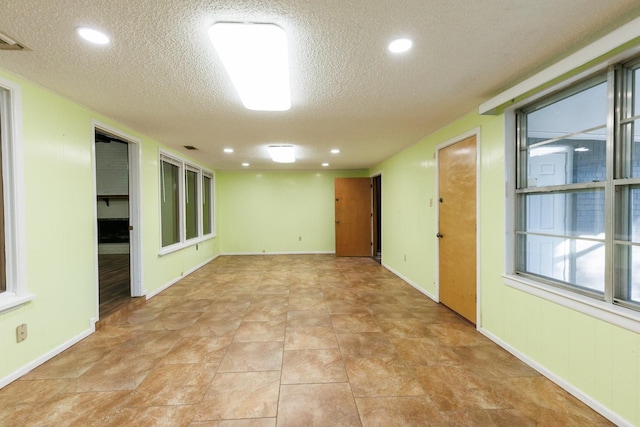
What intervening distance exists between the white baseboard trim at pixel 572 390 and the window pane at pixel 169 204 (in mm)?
4762

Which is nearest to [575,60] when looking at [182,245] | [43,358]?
[43,358]

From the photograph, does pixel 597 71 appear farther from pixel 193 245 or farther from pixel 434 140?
pixel 193 245

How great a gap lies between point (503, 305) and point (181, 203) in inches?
196

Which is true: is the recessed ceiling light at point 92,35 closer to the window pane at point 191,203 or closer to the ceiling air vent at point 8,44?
the ceiling air vent at point 8,44

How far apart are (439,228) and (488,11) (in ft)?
8.42

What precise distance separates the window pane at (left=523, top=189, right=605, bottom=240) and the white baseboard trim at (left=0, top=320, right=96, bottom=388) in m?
4.20

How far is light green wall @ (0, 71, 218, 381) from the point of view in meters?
2.10

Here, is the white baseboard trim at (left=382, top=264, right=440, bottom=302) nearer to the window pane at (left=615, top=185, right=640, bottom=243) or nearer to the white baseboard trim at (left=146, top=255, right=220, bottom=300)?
the window pane at (left=615, top=185, right=640, bottom=243)

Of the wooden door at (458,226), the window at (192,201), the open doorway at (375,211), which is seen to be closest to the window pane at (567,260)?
the wooden door at (458,226)

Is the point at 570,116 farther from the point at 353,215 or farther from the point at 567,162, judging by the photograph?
the point at 353,215

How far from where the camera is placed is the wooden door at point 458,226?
2.88 metres

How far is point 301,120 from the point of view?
306 centimetres

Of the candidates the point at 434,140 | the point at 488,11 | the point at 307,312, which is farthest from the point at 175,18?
the point at 434,140

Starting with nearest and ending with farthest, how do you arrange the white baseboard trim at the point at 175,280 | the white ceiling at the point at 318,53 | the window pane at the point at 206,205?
1. the white ceiling at the point at 318,53
2. the white baseboard trim at the point at 175,280
3. the window pane at the point at 206,205
